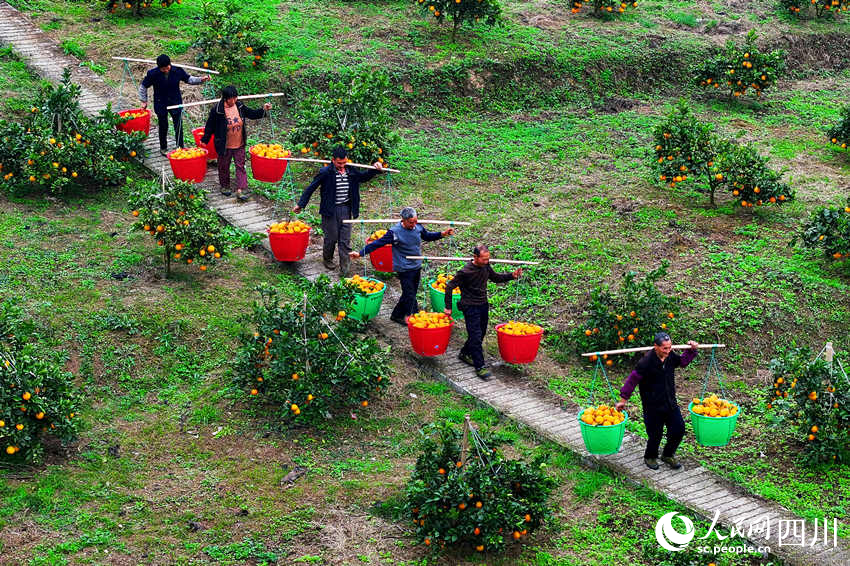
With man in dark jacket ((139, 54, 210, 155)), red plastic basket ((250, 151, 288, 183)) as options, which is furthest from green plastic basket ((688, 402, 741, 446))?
man in dark jacket ((139, 54, 210, 155))

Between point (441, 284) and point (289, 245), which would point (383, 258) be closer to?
point (441, 284)

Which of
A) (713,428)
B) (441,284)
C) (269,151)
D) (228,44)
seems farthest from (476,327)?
(228,44)

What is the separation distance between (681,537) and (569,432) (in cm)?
200

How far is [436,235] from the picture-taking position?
12.0 m

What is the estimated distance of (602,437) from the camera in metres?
9.72

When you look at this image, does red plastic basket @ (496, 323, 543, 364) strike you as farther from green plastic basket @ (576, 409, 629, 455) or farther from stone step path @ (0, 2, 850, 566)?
green plastic basket @ (576, 409, 629, 455)

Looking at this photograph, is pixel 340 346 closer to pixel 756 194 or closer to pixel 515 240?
pixel 515 240

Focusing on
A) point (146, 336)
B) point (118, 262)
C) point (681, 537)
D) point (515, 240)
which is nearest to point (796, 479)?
point (681, 537)

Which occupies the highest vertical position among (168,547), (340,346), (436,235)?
(436,235)

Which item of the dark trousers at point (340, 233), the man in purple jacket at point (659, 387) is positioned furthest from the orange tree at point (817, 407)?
the dark trousers at point (340, 233)

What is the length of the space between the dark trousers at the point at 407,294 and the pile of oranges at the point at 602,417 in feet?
10.0

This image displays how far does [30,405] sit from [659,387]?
18.5ft

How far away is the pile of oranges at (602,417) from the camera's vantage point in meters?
9.76

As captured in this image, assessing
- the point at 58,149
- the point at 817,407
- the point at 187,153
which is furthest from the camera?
the point at 187,153
